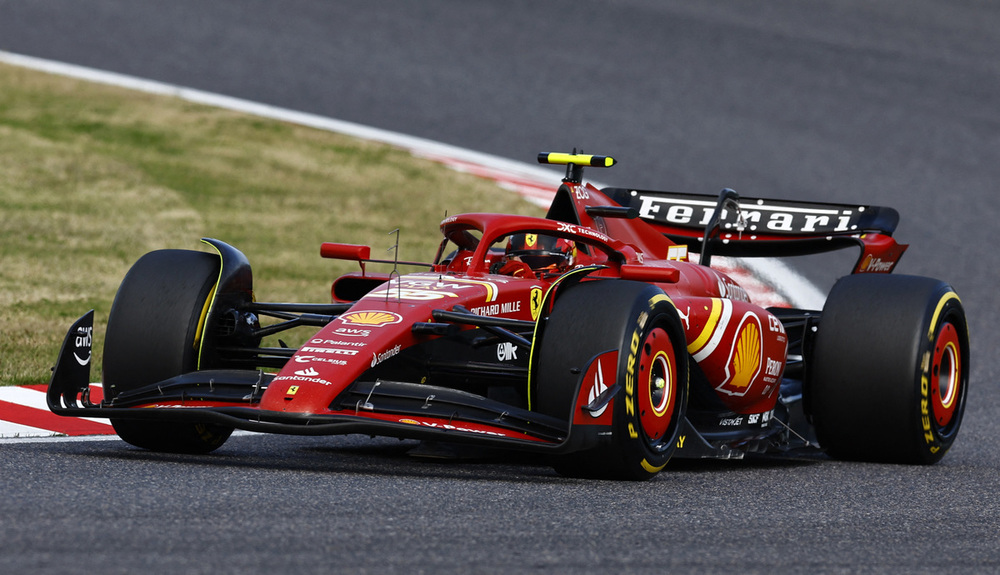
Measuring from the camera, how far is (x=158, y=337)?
6426 mm

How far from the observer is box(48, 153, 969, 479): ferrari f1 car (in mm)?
5766

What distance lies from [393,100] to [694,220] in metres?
10.0

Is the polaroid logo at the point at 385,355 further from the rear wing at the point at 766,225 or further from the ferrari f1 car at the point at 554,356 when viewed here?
the rear wing at the point at 766,225

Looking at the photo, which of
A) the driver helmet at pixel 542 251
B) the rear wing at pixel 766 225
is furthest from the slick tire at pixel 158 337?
the rear wing at pixel 766 225

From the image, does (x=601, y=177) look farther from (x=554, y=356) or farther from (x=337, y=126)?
(x=554, y=356)

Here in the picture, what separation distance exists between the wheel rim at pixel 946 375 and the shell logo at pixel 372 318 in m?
3.06

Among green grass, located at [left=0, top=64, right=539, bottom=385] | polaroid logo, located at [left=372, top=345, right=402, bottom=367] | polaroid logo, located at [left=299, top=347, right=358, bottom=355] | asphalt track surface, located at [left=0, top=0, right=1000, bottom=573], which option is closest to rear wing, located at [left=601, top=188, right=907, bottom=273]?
asphalt track surface, located at [left=0, top=0, right=1000, bottom=573]

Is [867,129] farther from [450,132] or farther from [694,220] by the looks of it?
[694,220]

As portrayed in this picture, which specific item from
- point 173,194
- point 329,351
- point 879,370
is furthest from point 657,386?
point 173,194

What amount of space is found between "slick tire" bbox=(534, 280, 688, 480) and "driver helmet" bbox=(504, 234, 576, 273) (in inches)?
44.0

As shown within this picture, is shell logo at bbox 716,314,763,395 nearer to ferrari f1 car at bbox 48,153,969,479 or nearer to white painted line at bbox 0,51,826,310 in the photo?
ferrari f1 car at bbox 48,153,969,479

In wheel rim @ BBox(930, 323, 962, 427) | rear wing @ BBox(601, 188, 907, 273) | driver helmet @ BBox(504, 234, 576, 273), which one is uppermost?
rear wing @ BBox(601, 188, 907, 273)

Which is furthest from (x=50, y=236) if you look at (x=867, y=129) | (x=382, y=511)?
(x=867, y=129)

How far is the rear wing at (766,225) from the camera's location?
863 centimetres
